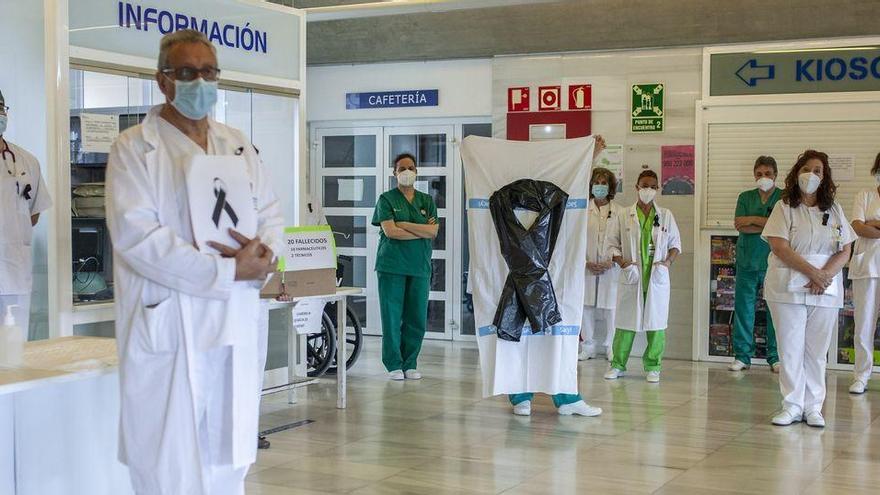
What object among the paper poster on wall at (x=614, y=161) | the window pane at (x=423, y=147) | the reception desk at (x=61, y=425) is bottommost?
the reception desk at (x=61, y=425)


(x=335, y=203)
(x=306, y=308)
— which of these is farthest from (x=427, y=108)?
(x=306, y=308)

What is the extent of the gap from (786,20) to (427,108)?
333 cm

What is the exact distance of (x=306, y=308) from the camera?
6512mm

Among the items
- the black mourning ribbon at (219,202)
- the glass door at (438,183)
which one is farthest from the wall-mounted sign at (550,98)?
the black mourning ribbon at (219,202)

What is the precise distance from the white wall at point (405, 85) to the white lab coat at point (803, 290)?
14.1ft

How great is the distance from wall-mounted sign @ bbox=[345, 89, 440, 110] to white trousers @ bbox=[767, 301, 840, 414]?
15.6ft

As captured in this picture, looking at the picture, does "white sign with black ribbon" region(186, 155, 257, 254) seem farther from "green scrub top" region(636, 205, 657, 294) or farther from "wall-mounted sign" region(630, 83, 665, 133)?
"wall-mounted sign" region(630, 83, 665, 133)

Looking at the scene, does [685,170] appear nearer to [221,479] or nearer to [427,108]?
[427,108]

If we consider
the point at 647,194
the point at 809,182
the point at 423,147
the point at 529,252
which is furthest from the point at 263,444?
the point at 423,147

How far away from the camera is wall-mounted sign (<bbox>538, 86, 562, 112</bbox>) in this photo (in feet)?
31.3

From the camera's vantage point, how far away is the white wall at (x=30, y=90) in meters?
5.48

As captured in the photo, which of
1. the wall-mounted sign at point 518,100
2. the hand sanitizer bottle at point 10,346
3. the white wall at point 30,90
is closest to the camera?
the hand sanitizer bottle at point 10,346

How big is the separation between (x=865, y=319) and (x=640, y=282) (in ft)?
5.12

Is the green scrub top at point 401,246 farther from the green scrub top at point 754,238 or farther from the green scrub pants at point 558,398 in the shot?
the green scrub top at point 754,238
